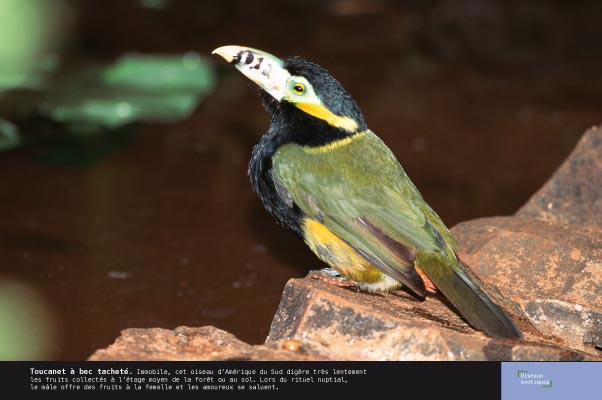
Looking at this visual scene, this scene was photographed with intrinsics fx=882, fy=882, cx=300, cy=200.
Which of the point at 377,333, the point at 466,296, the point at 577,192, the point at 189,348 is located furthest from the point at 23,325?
the point at 577,192

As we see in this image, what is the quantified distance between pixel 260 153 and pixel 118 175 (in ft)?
8.46

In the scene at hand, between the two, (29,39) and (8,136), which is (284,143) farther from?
(29,39)

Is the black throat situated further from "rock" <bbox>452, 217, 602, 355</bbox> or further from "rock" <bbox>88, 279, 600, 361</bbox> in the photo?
"rock" <bbox>452, 217, 602, 355</bbox>

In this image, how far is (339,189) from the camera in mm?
3617

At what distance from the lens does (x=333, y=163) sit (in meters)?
3.70

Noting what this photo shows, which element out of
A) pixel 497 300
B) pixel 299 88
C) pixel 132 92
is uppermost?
pixel 132 92

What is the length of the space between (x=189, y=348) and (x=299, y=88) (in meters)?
1.25

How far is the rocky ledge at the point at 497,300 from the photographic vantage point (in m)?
2.97

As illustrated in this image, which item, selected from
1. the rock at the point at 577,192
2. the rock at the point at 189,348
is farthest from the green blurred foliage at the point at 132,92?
the rock at the point at 189,348

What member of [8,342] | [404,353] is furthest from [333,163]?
[8,342]

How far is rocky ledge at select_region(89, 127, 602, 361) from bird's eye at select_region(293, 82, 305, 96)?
0.82 metres

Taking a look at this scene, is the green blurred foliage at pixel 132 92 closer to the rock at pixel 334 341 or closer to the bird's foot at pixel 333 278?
the bird's foot at pixel 333 278

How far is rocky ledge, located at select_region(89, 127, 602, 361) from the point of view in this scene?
2.97 m

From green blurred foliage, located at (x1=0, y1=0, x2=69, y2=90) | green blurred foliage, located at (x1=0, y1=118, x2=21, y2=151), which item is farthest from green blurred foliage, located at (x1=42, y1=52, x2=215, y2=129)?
green blurred foliage, located at (x1=0, y1=0, x2=69, y2=90)
